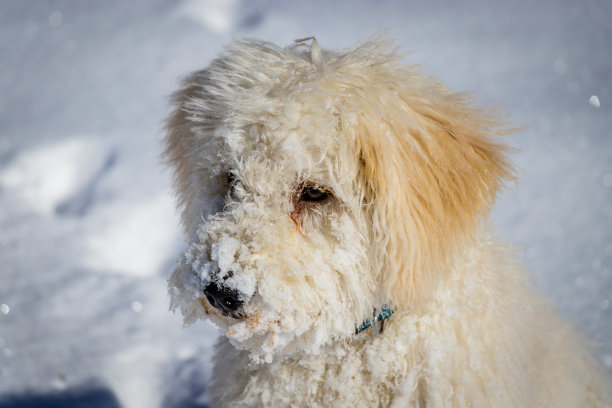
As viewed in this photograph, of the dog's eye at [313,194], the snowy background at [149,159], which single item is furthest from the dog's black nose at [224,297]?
the snowy background at [149,159]

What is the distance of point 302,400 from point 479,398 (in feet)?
1.27

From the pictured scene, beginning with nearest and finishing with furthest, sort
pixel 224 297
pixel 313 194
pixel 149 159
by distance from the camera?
pixel 224 297
pixel 313 194
pixel 149 159

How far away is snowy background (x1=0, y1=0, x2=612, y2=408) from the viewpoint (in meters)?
2.00

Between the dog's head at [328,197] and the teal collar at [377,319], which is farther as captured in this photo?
the teal collar at [377,319]

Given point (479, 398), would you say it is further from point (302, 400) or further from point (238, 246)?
point (238, 246)

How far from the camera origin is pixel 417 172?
41.6 inches

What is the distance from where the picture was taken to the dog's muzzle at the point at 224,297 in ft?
3.23

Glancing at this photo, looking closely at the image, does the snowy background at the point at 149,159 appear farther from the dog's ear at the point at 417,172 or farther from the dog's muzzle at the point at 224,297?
the dog's muzzle at the point at 224,297

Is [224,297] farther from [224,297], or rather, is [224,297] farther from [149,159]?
[149,159]

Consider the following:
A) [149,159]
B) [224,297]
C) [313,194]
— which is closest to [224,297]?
[224,297]

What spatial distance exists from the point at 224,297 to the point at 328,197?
1.00 feet

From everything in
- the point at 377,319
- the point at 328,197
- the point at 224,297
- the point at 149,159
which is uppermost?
the point at 328,197

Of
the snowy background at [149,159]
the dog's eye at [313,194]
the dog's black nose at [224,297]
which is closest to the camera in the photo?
the dog's black nose at [224,297]

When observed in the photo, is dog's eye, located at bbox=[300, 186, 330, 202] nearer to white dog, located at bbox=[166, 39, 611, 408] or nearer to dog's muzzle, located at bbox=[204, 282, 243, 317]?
white dog, located at bbox=[166, 39, 611, 408]
